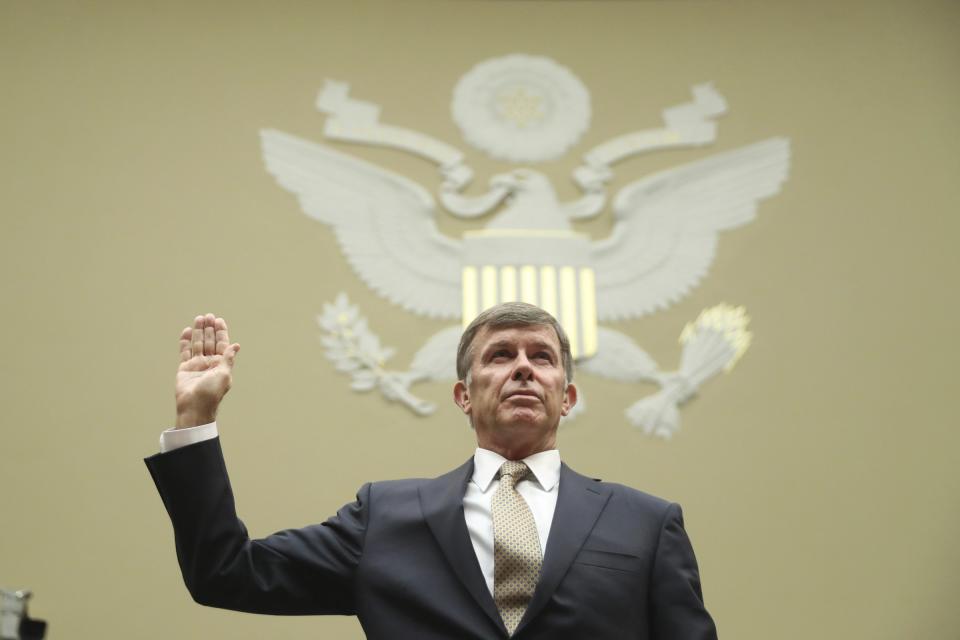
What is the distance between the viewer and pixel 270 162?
5.02 m

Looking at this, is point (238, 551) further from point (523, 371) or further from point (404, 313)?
point (404, 313)

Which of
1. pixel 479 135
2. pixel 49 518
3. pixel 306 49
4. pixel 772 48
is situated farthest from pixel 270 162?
pixel 772 48

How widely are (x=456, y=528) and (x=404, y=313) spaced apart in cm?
295

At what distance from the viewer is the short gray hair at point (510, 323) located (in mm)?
2234

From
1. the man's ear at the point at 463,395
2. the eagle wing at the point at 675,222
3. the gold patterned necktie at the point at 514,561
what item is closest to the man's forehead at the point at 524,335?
the man's ear at the point at 463,395

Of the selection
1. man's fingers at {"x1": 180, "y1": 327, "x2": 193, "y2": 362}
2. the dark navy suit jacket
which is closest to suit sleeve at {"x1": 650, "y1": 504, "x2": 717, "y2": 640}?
the dark navy suit jacket

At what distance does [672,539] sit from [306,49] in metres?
3.84

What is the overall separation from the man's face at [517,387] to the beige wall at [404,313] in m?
2.51

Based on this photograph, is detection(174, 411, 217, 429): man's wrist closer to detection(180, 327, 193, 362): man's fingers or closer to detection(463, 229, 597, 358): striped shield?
detection(180, 327, 193, 362): man's fingers

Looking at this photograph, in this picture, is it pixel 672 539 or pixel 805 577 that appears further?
pixel 805 577

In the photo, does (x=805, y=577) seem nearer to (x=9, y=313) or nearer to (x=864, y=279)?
(x=864, y=279)

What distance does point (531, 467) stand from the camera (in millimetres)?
2119

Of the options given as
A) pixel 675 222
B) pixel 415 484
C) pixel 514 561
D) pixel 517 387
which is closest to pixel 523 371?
pixel 517 387

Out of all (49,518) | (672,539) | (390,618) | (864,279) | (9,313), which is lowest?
(49,518)
